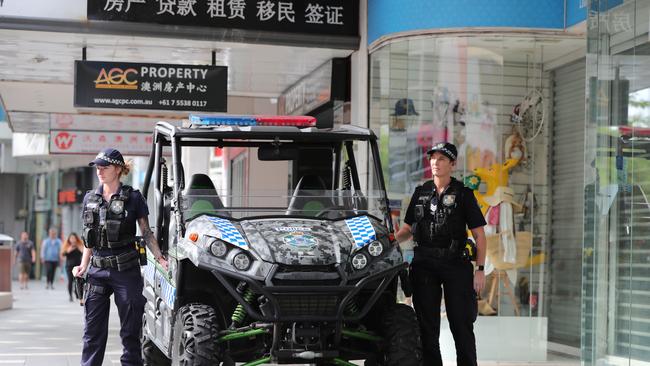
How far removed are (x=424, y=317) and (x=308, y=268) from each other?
1730mm

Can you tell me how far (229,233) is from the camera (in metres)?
6.96

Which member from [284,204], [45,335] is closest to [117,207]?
[284,204]

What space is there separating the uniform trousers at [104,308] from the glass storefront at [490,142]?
14.7 feet

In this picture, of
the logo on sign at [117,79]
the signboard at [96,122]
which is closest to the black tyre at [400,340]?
the logo on sign at [117,79]

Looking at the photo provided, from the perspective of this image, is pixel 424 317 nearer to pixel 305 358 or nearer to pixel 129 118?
pixel 305 358

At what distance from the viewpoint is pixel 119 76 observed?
43.0 feet

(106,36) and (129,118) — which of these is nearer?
(106,36)

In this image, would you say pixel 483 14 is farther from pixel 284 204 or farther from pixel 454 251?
pixel 284 204

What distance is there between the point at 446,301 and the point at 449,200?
2.55 ft

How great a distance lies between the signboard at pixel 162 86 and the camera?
13023 millimetres

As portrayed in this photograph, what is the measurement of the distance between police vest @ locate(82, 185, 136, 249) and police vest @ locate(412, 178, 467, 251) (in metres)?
2.23

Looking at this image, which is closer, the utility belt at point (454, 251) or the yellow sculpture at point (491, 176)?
the utility belt at point (454, 251)

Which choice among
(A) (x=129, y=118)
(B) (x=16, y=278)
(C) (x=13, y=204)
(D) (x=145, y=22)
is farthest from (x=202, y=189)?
(C) (x=13, y=204)

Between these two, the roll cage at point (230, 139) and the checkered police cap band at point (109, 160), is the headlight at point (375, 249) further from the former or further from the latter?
the checkered police cap band at point (109, 160)
